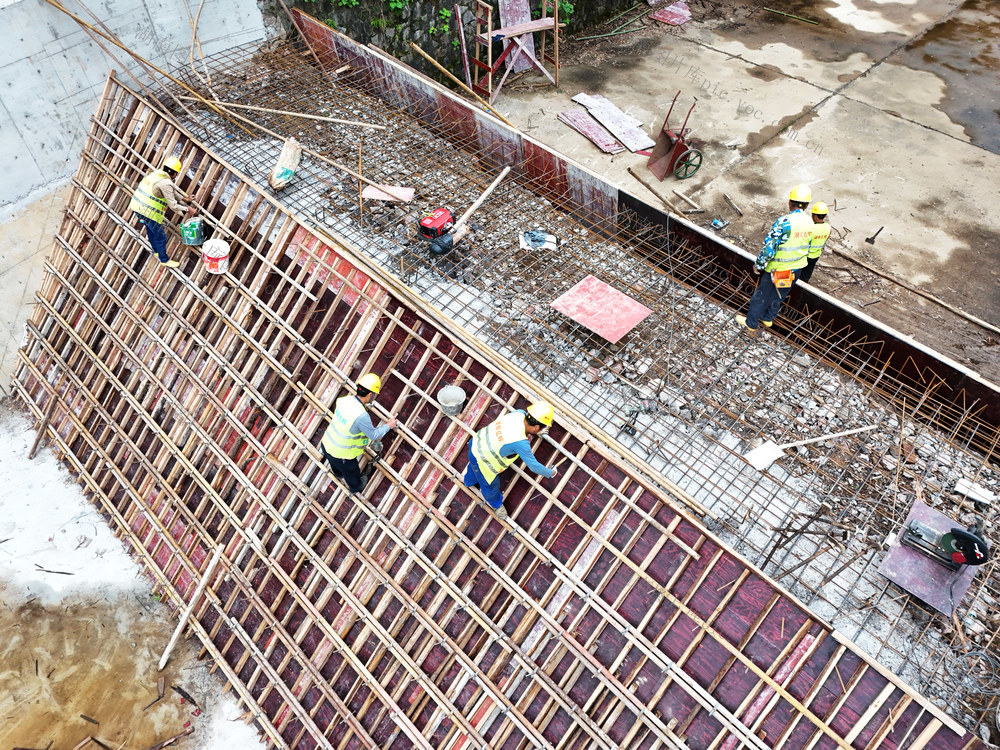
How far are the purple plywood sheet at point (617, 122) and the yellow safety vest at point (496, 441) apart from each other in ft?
32.8

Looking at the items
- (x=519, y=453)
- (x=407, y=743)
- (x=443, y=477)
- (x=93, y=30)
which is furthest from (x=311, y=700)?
(x=93, y=30)

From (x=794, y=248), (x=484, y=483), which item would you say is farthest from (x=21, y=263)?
(x=794, y=248)

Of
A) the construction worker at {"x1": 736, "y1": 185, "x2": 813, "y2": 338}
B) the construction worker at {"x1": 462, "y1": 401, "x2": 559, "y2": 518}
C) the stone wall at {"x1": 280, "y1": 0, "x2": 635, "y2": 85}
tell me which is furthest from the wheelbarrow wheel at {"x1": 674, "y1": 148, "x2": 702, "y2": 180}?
the construction worker at {"x1": 462, "y1": 401, "x2": 559, "y2": 518}

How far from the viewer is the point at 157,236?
8.73 m

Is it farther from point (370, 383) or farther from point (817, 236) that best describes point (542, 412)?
point (817, 236)

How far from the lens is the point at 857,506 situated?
21.8ft

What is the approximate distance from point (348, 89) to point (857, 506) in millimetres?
10542

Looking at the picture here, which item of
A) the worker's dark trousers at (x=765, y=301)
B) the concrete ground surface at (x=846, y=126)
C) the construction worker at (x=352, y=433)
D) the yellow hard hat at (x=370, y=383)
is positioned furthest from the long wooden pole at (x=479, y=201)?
the concrete ground surface at (x=846, y=126)

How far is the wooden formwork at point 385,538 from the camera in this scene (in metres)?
5.58

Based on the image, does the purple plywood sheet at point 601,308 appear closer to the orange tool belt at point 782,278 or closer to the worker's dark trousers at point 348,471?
the orange tool belt at point 782,278

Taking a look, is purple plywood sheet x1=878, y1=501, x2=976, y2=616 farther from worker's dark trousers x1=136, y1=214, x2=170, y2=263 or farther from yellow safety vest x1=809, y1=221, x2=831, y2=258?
worker's dark trousers x1=136, y1=214, x2=170, y2=263

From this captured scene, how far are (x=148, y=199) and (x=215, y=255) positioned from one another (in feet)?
3.75

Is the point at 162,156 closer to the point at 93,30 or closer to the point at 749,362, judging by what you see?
the point at 93,30

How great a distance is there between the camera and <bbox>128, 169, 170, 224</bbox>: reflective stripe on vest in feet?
27.4
